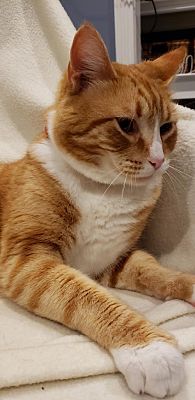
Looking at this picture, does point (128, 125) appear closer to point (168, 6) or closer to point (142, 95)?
point (142, 95)

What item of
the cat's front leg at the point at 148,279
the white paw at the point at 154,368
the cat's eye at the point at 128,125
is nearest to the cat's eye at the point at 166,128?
the cat's eye at the point at 128,125

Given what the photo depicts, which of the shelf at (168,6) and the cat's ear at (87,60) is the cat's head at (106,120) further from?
the shelf at (168,6)

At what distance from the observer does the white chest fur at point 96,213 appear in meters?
1.06

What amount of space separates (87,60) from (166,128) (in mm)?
243

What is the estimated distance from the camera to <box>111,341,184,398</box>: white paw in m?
0.68

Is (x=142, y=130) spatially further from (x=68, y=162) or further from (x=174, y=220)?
(x=174, y=220)

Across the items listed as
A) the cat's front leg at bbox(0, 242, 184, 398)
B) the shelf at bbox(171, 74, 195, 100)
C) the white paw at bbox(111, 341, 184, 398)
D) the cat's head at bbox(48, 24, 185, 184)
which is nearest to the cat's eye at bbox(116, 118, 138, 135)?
the cat's head at bbox(48, 24, 185, 184)

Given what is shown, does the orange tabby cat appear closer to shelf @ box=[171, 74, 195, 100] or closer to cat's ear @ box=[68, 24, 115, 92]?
cat's ear @ box=[68, 24, 115, 92]

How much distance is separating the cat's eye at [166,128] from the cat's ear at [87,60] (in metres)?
0.16

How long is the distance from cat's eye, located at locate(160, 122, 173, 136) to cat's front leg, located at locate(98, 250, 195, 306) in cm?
33

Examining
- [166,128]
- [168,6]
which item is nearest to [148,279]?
[166,128]

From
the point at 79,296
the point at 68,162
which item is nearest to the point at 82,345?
the point at 79,296

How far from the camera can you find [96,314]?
0.83 metres

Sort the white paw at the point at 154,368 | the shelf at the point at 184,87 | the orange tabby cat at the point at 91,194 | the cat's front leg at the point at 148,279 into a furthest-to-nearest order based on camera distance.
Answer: the shelf at the point at 184,87
the cat's front leg at the point at 148,279
the orange tabby cat at the point at 91,194
the white paw at the point at 154,368
